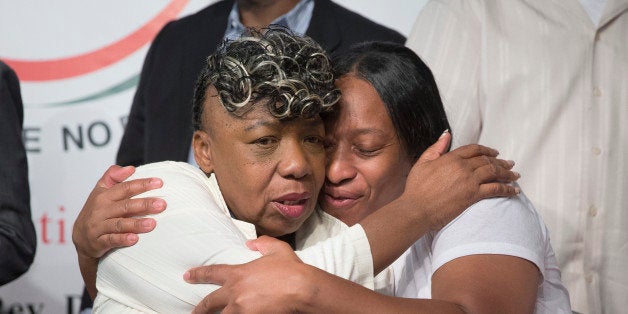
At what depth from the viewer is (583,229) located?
2.88 metres

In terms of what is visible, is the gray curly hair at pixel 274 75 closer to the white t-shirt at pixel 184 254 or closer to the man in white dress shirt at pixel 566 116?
the white t-shirt at pixel 184 254

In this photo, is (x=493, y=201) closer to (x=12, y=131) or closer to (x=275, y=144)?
(x=275, y=144)

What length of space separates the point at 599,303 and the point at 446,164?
1022 mm

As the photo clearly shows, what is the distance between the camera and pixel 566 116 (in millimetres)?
2910

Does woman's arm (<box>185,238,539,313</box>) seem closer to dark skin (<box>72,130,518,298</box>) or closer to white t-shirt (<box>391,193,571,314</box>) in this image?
white t-shirt (<box>391,193,571,314</box>)

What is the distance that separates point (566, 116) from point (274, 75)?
123 cm

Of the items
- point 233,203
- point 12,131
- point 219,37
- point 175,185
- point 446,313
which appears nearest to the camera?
point 446,313

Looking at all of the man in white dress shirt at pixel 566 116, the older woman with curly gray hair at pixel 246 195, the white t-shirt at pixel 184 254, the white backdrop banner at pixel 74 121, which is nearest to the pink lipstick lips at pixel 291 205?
the older woman with curly gray hair at pixel 246 195

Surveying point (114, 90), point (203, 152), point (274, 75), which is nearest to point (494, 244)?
point (274, 75)

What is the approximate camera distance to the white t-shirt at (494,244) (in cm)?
196

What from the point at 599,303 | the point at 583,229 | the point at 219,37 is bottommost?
the point at 599,303

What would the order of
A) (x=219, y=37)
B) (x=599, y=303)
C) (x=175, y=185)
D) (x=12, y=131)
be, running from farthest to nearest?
(x=219, y=37), (x=12, y=131), (x=599, y=303), (x=175, y=185)

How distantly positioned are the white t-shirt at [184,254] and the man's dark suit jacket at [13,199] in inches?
44.3

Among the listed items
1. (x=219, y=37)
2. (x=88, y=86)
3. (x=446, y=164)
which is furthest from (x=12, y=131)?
(x=446, y=164)
